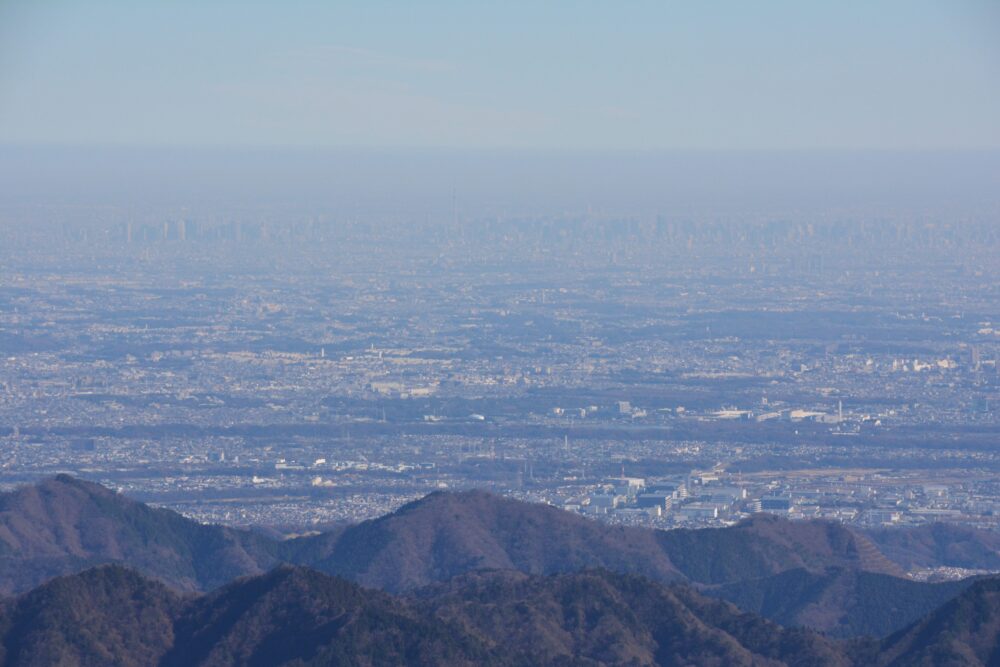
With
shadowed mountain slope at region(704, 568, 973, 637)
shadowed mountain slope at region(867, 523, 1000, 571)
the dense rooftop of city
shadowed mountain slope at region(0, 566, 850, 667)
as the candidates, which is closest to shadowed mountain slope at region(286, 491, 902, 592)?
shadowed mountain slope at region(704, 568, 973, 637)

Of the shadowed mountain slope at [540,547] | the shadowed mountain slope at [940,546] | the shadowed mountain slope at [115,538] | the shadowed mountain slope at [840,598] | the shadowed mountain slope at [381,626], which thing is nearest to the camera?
the shadowed mountain slope at [381,626]

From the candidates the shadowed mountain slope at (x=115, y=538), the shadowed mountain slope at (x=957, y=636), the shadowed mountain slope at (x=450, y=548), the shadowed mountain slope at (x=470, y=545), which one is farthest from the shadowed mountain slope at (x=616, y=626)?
the shadowed mountain slope at (x=115, y=538)

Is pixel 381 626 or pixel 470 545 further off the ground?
pixel 381 626

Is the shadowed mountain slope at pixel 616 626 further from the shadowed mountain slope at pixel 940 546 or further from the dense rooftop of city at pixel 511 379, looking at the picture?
the dense rooftop of city at pixel 511 379

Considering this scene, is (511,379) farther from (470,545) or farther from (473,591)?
(473,591)

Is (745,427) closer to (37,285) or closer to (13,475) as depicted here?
(13,475)

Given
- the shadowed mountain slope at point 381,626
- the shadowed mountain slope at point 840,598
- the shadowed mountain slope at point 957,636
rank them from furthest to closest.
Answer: the shadowed mountain slope at point 840,598 → the shadowed mountain slope at point 957,636 → the shadowed mountain slope at point 381,626

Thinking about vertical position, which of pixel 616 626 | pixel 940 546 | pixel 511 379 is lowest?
pixel 511 379

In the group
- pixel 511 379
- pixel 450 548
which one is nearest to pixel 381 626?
pixel 450 548
